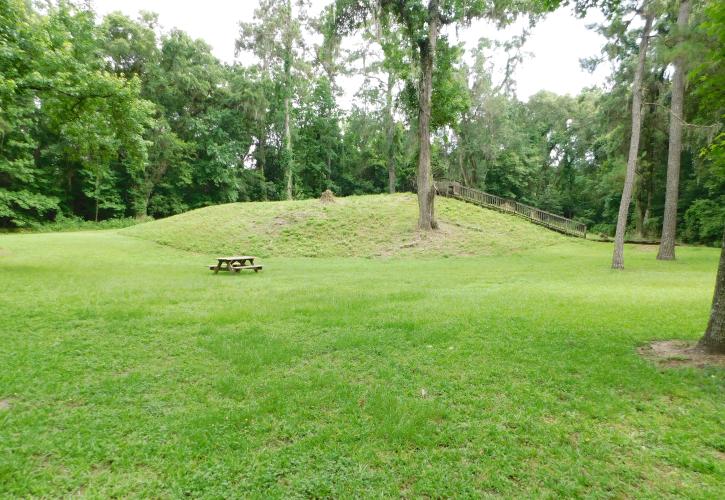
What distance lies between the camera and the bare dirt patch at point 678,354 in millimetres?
4434

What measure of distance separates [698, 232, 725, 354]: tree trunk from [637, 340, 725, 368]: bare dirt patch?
110 millimetres

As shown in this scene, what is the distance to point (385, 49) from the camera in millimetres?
18859

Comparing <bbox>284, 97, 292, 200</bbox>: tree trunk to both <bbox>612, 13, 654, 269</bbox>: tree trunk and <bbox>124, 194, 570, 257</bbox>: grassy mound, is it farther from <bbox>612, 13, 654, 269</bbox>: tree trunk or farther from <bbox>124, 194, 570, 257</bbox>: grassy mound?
<bbox>612, 13, 654, 269</bbox>: tree trunk

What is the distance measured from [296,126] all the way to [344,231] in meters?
25.3

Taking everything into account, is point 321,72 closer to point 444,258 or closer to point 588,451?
point 444,258

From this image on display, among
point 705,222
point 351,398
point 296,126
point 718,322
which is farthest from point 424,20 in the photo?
point 296,126

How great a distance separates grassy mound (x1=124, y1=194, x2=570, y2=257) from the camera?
18406mm

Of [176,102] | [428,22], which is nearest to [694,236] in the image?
[428,22]

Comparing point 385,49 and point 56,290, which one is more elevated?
point 385,49

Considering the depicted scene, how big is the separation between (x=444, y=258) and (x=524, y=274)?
516 cm

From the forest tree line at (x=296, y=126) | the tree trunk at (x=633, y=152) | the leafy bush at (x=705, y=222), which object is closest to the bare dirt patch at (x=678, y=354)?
the forest tree line at (x=296, y=126)

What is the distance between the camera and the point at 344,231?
20.5 metres

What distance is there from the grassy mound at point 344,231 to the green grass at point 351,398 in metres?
10.6

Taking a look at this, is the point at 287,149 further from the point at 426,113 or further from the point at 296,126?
the point at 426,113
